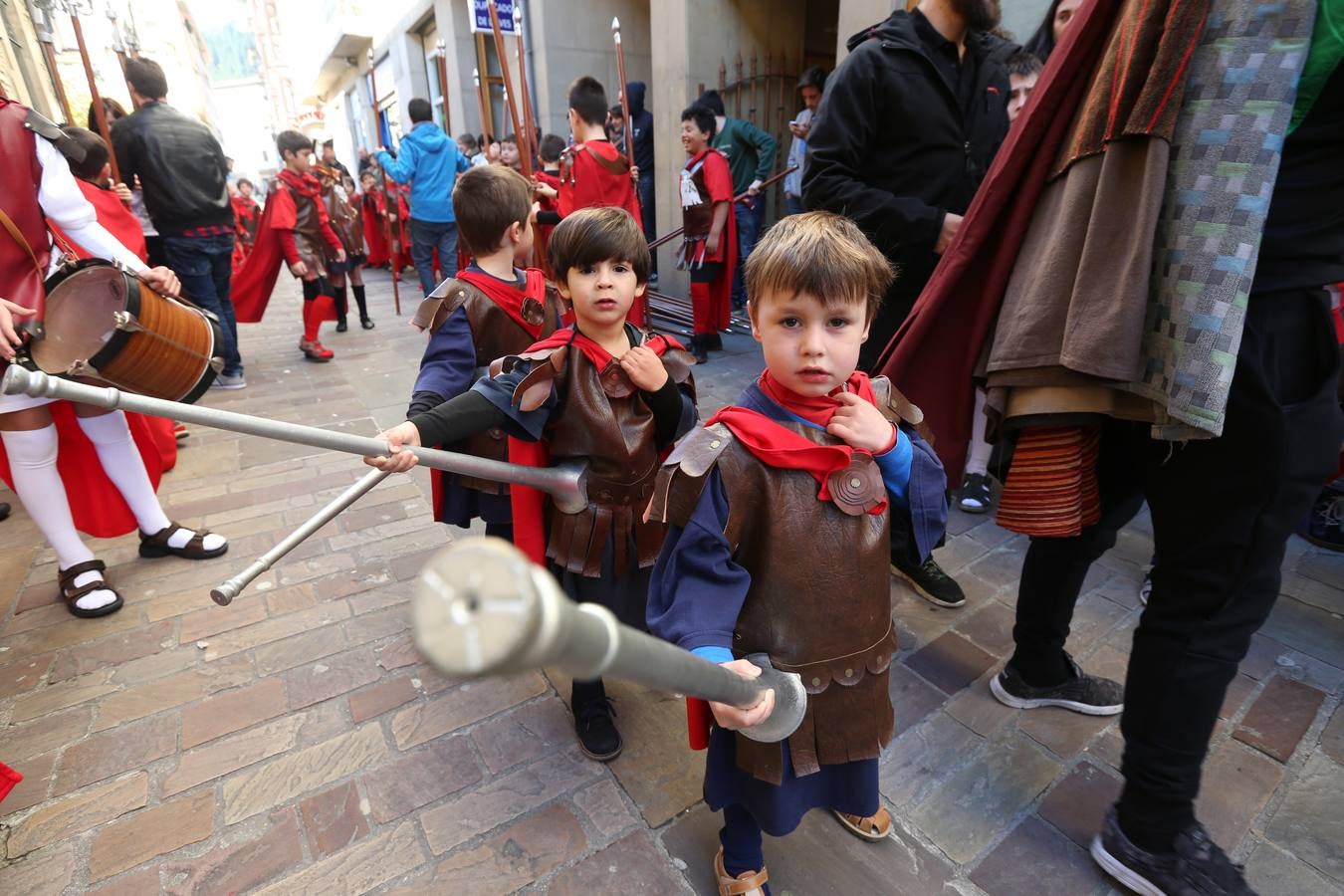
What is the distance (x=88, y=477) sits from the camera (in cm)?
285

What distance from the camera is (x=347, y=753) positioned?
1.96 metres

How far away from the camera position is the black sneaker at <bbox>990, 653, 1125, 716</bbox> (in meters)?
2.00

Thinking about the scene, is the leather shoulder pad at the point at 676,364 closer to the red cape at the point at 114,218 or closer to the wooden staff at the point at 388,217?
the red cape at the point at 114,218

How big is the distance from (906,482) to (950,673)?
47.8 inches

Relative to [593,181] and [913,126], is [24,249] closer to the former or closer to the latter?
[913,126]

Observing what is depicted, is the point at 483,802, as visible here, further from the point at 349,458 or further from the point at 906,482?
the point at 349,458

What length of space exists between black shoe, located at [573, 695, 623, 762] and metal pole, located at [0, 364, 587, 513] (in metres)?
0.75

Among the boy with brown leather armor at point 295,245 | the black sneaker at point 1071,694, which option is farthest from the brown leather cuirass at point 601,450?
the boy with brown leather armor at point 295,245

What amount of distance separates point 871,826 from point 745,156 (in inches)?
278

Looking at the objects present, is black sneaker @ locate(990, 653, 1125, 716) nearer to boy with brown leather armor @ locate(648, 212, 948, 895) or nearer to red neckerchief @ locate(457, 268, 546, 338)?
boy with brown leather armor @ locate(648, 212, 948, 895)

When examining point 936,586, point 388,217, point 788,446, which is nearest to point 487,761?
point 788,446

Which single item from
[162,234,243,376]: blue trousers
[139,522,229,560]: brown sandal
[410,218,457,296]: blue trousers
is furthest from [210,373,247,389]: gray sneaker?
[139,522,229,560]: brown sandal

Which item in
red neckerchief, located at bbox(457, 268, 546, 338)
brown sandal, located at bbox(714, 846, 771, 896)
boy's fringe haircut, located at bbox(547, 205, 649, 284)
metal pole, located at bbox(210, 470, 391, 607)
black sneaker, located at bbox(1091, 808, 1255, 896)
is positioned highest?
boy's fringe haircut, located at bbox(547, 205, 649, 284)

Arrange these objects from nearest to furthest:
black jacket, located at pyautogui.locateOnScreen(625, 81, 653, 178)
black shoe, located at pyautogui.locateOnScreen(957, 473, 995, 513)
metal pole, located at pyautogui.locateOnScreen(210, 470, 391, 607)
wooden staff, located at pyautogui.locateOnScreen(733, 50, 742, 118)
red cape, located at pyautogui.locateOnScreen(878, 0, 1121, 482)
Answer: red cape, located at pyautogui.locateOnScreen(878, 0, 1121, 482) → metal pole, located at pyautogui.locateOnScreen(210, 470, 391, 607) → black shoe, located at pyautogui.locateOnScreen(957, 473, 995, 513) → wooden staff, located at pyautogui.locateOnScreen(733, 50, 742, 118) → black jacket, located at pyautogui.locateOnScreen(625, 81, 653, 178)
